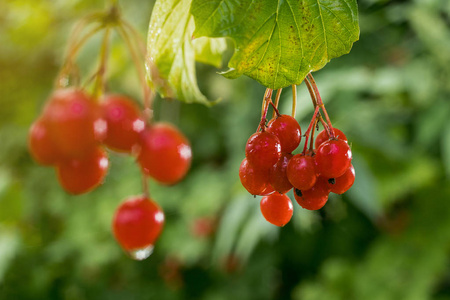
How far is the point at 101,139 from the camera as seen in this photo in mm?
403

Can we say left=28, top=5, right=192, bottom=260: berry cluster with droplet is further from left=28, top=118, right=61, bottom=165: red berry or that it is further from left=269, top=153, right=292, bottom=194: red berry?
left=269, top=153, right=292, bottom=194: red berry

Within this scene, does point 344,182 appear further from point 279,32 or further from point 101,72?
point 101,72

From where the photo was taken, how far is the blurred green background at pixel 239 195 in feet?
3.79

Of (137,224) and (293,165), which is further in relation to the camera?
(137,224)

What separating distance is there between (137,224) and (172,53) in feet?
0.70

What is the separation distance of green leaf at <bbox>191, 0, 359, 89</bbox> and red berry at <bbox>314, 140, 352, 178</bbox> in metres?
0.06

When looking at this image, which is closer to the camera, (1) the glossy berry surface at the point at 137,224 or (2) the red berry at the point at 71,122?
(2) the red berry at the point at 71,122

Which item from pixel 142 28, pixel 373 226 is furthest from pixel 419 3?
pixel 373 226

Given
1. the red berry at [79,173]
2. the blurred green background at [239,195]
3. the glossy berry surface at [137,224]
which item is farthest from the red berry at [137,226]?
the blurred green background at [239,195]

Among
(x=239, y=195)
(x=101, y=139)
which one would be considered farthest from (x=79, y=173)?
(x=239, y=195)

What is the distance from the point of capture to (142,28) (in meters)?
1.46

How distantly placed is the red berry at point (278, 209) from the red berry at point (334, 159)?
58 millimetres

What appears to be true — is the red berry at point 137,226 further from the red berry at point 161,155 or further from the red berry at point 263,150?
the red berry at point 263,150

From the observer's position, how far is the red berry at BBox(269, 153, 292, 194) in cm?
37
